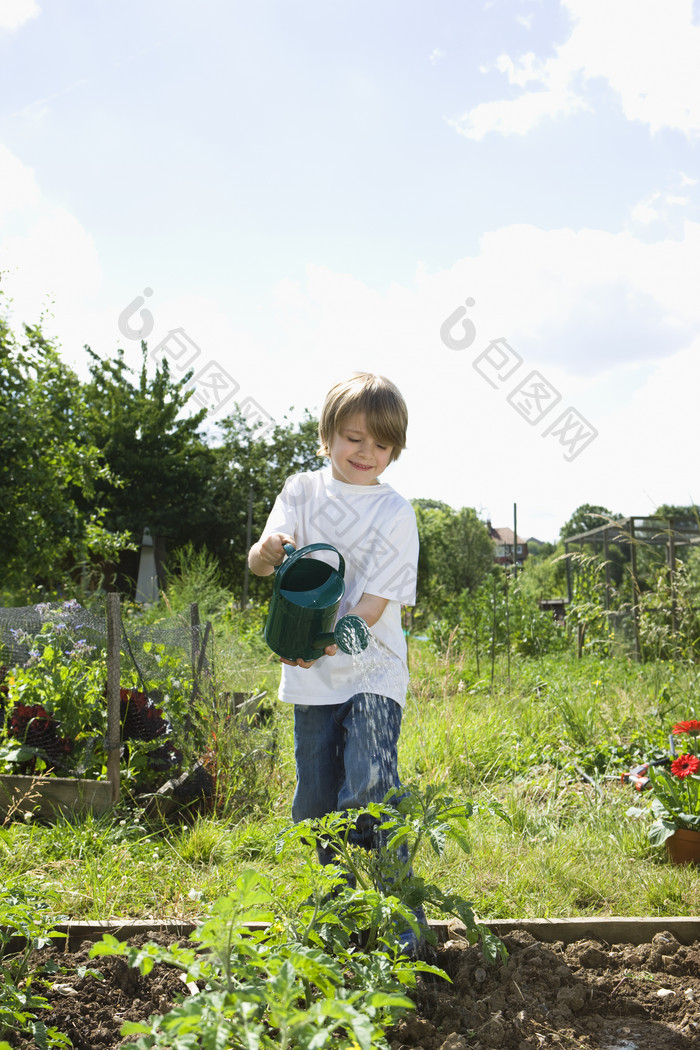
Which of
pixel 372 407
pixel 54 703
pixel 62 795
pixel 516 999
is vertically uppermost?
pixel 372 407

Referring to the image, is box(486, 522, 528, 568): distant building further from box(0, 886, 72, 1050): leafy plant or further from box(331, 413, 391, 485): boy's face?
box(0, 886, 72, 1050): leafy plant

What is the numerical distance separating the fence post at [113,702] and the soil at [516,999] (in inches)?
42.5

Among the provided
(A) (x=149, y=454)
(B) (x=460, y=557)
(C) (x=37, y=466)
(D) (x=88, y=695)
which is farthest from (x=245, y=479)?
(D) (x=88, y=695)

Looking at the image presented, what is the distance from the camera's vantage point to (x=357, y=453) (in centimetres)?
218

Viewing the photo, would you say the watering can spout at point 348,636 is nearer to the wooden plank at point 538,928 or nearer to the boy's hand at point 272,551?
the boy's hand at point 272,551

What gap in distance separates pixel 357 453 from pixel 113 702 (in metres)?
1.46

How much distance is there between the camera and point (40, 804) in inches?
112

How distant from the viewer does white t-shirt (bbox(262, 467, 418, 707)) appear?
207 cm

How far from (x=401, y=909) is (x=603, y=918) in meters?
0.99

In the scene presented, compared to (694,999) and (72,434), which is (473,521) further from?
(694,999)

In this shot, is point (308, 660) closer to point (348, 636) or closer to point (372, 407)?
point (348, 636)

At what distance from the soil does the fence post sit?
1.08 meters

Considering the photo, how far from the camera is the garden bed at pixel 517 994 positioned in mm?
1535

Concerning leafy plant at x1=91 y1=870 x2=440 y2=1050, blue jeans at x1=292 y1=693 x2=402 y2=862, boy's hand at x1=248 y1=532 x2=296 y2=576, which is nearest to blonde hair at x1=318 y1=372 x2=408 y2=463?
boy's hand at x1=248 y1=532 x2=296 y2=576
